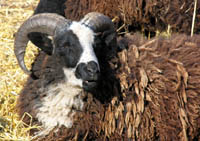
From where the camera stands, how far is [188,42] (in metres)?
4.37

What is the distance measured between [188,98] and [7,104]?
258cm

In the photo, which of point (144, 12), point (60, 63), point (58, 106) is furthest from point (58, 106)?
point (144, 12)

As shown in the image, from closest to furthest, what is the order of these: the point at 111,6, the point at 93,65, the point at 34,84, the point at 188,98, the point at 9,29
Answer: the point at 93,65
the point at 188,98
the point at 34,84
the point at 111,6
the point at 9,29

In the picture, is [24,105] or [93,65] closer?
[93,65]

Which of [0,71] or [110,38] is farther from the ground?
[110,38]

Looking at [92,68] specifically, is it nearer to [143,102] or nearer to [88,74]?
[88,74]

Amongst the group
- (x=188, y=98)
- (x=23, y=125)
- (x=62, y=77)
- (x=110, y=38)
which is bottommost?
(x=23, y=125)

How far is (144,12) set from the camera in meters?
5.94

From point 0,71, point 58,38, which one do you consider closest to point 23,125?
point 58,38

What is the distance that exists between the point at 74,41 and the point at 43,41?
0.54 metres

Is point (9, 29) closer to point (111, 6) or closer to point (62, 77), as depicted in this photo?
point (111, 6)

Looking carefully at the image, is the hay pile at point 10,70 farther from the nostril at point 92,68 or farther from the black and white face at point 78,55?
the nostril at point 92,68

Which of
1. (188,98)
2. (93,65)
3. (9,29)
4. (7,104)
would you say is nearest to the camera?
(93,65)

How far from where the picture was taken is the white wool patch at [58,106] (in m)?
4.04
